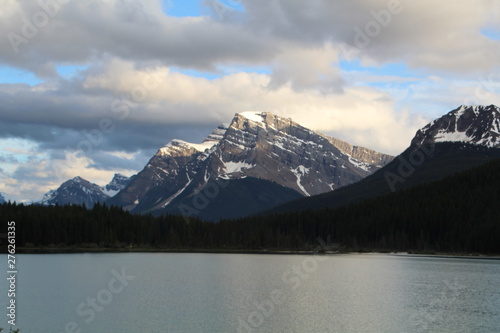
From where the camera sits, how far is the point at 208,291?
109750 mm

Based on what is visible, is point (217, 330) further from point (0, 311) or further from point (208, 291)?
point (208, 291)

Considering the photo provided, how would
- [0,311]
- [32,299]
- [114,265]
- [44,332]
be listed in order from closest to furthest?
[44,332] < [0,311] < [32,299] < [114,265]

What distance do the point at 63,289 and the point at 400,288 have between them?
6328 cm

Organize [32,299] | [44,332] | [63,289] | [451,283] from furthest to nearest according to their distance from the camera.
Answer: [451,283] < [63,289] < [32,299] < [44,332]

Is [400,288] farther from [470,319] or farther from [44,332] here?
[44,332]

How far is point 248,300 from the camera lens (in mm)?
98188

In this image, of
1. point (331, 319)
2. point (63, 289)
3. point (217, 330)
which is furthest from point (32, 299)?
point (331, 319)

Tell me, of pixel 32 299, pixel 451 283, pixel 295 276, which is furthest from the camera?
pixel 295 276

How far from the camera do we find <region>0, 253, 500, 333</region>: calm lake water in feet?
254

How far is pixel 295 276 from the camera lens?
14112 centimetres

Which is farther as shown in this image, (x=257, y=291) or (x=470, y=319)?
(x=257, y=291)

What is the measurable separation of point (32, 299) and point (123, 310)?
1726 cm

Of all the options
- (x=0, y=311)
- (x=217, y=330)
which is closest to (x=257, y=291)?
(x=217, y=330)

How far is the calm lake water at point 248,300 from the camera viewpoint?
77.4 m
